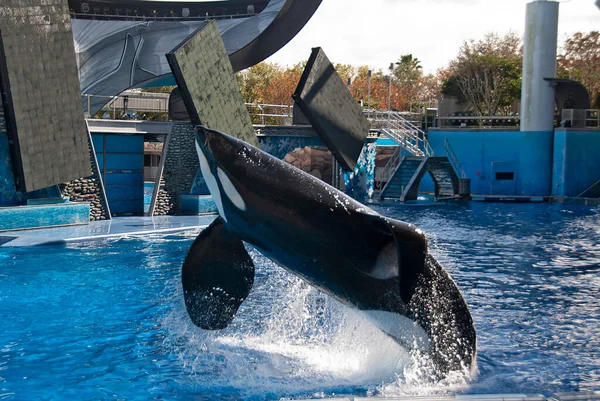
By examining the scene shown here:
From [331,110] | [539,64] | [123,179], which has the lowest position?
[123,179]

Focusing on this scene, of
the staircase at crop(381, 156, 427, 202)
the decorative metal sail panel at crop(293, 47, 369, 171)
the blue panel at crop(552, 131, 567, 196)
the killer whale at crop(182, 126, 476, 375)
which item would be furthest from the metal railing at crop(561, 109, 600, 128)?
the killer whale at crop(182, 126, 476, 375)

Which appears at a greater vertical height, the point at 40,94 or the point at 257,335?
the point at 40,94

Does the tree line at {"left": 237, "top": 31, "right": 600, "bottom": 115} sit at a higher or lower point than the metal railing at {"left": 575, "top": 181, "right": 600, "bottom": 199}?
higher

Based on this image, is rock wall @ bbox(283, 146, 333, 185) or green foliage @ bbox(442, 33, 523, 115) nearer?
rock wall @ bbox(283, 146, 333, 185)

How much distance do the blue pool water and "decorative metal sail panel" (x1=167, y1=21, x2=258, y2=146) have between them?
4580mm

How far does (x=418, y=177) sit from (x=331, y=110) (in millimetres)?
3985

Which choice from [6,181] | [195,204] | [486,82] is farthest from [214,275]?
[486,82]

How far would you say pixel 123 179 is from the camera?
56.1 feet

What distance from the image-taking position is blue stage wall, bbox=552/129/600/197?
22516mm

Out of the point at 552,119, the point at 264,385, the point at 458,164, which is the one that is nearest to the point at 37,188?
the point at 264,385

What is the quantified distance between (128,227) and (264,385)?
9503 millimetres

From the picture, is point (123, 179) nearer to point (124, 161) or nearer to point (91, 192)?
point (124, 161)

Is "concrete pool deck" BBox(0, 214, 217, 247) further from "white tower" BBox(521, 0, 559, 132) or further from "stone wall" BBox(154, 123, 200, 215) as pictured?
"white tower" BBox(521, 0, 559, 132)

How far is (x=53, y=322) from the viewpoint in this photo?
7051 millimetres
